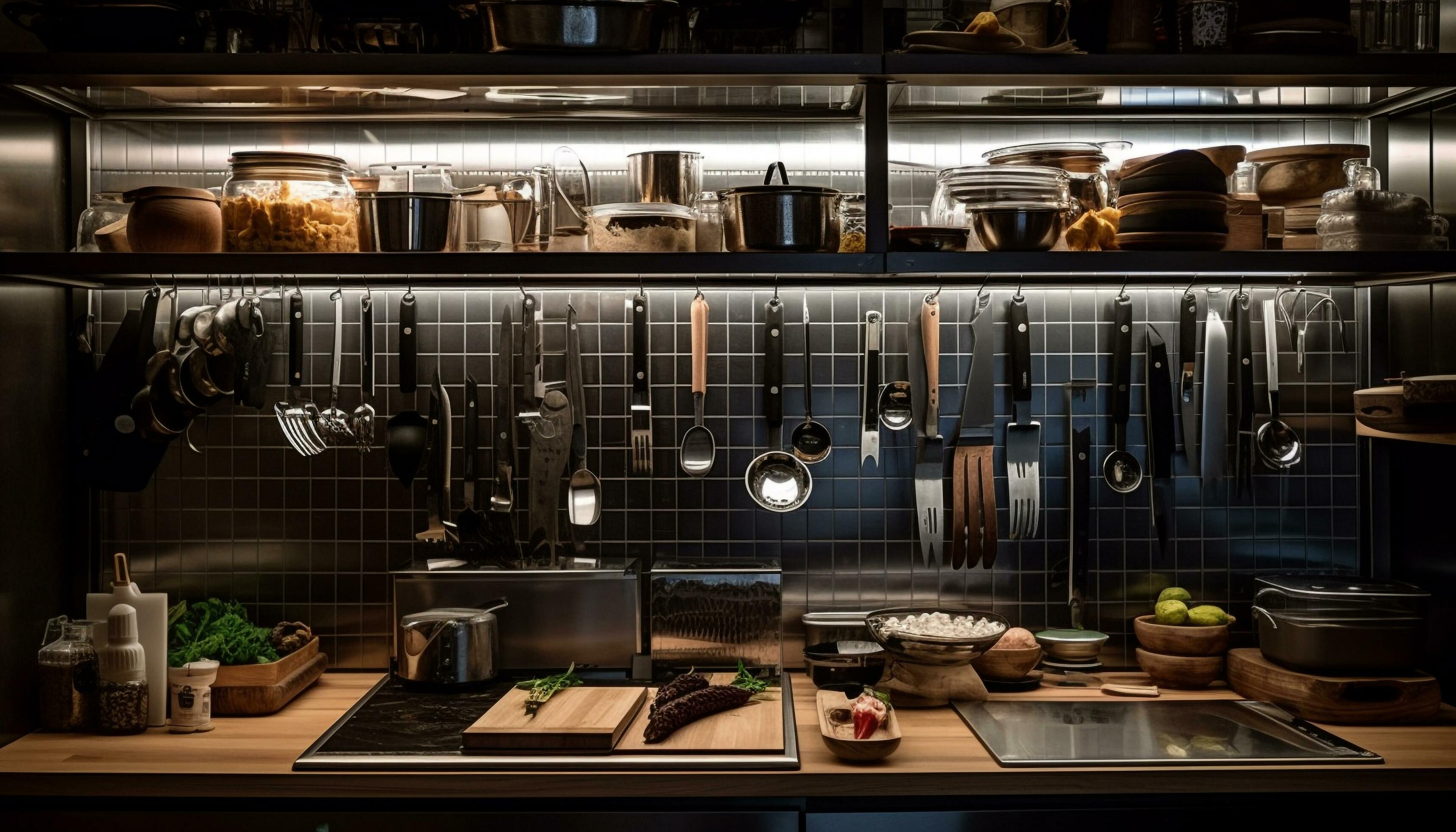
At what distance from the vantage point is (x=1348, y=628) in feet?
6.79

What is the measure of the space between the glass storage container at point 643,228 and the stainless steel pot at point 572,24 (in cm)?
28

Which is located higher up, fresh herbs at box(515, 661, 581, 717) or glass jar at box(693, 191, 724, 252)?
glass jar at box(693, 191, 724, 252)

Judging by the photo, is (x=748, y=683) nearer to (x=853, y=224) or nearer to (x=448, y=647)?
(x=448, y=647)

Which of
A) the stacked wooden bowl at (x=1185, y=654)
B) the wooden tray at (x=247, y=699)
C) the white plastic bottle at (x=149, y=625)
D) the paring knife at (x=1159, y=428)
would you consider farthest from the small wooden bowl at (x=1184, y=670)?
the white plastic bottle at (x=149, y=625)

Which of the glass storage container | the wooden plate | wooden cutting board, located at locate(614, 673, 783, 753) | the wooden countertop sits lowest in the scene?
the wooden countertop

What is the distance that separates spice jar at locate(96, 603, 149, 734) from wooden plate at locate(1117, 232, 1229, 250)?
6.40 ft

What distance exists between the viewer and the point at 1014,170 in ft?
6.66

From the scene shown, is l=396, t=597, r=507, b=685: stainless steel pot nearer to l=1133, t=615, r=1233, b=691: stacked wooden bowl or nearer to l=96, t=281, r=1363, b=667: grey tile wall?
l=96, t=281, r=1363, b=667: grey tile wall

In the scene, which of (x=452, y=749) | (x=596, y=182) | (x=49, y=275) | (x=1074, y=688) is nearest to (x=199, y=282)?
(x=49, y=275)

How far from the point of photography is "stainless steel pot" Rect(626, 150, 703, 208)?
2139mm

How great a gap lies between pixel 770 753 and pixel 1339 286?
1651mm

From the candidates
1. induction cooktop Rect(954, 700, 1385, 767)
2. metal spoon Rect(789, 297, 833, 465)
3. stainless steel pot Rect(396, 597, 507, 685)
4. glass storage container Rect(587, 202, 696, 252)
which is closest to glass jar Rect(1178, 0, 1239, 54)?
metal spoon Rect(789, 297, 833, 465)

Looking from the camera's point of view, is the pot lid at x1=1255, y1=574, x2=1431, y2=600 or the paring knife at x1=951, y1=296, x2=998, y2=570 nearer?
the pot lid at x1=1255, y1=574, x2=1431, y2=600

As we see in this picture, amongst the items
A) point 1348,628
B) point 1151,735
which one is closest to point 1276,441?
point 1348,628
